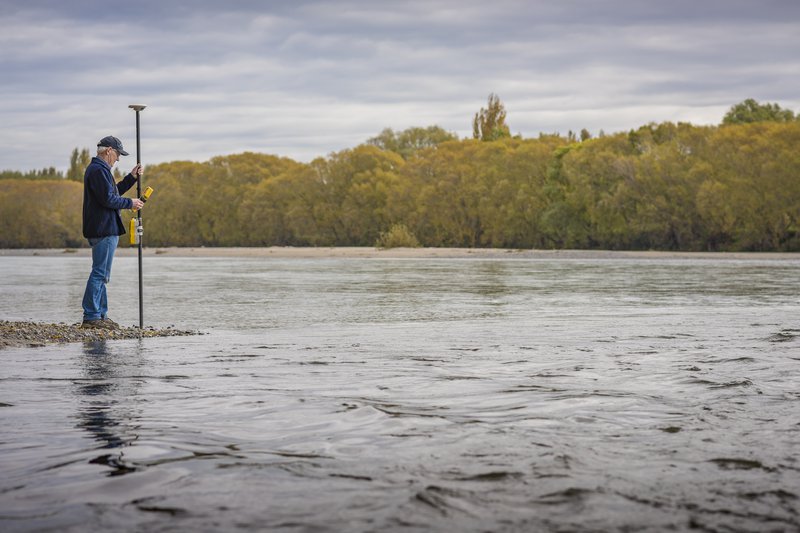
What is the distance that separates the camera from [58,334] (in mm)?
12062

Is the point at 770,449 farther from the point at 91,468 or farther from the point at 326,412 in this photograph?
the point at 91,468

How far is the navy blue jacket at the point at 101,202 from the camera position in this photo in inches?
495

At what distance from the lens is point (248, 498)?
182 inches

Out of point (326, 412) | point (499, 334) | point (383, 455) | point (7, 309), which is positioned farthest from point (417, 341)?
point (7, 309)

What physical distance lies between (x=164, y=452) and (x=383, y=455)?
3.94ft

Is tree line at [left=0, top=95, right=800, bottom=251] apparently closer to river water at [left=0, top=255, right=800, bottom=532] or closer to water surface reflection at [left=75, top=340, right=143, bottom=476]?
river water at [left=0, top=255, right=800, bottom=532]

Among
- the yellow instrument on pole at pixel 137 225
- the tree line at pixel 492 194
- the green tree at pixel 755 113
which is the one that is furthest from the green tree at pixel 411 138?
the yellow instrument on pole at pixel 137 225

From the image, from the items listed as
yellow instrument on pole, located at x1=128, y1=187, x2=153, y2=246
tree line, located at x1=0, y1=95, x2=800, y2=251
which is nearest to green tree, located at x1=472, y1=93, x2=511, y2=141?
tree line, located at x1=0, y1=95, x2=800, y2=251

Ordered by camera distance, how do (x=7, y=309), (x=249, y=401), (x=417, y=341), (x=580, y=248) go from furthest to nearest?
(x=580, y=248) → (x=7, y=309) → (x=417, y=341) → (x=249, y=401)

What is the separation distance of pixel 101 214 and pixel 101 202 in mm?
203

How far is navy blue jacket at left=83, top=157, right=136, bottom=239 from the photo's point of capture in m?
12.6

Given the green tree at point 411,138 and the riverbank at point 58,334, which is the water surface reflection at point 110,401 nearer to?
the riverbank at point 58,334

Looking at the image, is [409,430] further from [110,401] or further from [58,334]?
[58,334]

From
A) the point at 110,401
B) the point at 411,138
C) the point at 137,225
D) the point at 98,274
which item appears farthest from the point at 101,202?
the point at 411,138
